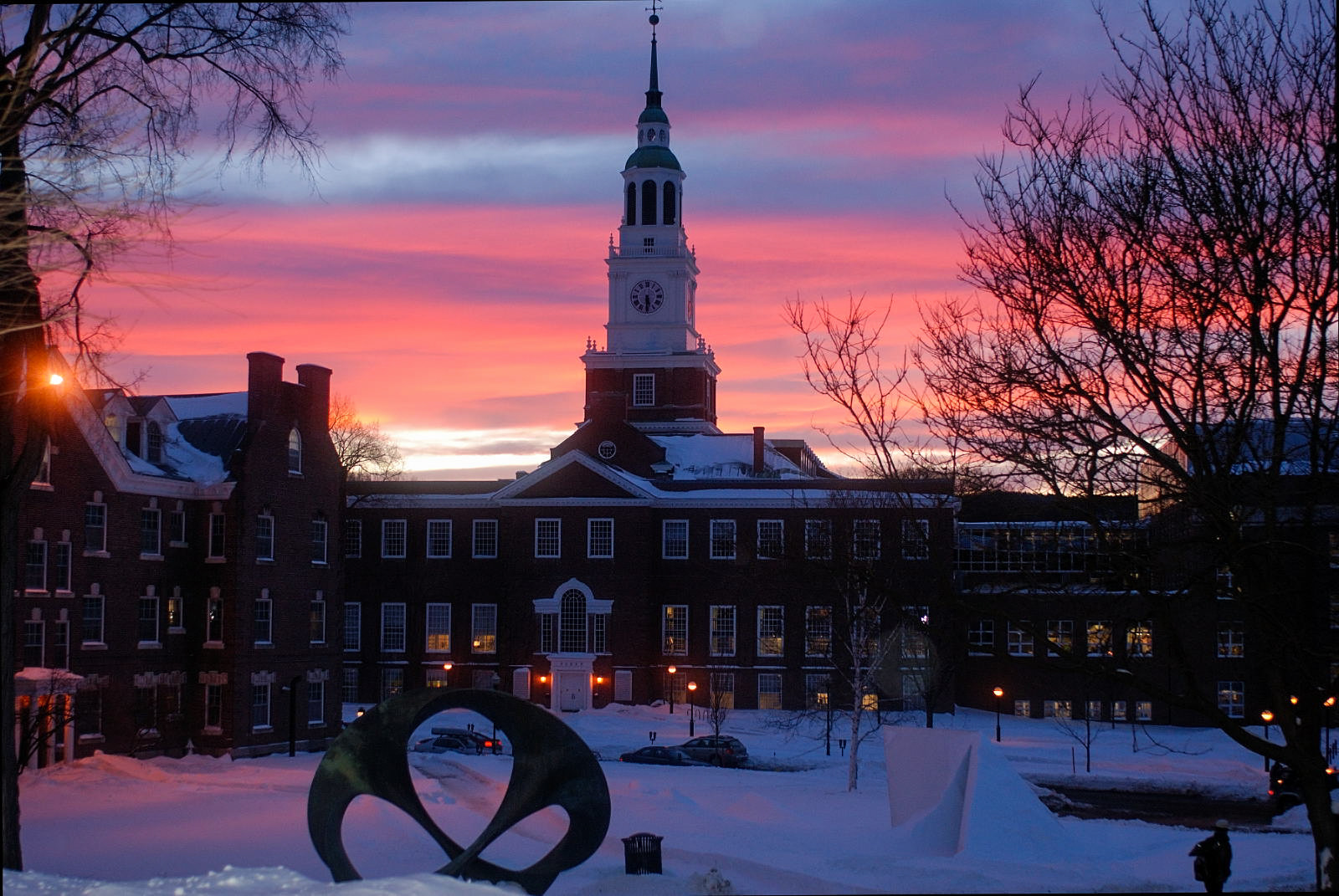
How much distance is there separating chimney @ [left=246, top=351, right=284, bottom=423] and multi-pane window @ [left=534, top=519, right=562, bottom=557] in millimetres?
18590

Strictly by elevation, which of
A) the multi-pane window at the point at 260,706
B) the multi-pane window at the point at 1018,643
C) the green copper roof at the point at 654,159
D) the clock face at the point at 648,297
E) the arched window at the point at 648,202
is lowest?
the multi-pane window at the point at 260,706

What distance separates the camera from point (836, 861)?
882 inches

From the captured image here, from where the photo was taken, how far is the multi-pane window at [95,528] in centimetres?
4153

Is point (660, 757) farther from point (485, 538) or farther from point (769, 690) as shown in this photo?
point (485, 538)

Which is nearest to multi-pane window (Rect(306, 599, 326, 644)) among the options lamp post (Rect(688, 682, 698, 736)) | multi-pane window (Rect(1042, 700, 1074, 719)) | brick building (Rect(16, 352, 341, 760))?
brick building (Rect(16, 352, 341, 760))

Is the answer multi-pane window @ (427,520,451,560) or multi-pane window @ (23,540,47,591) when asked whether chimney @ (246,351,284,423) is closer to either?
multi-pane window @ (23,540,47,591)

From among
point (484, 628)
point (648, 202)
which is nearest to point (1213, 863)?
point (484, 628)

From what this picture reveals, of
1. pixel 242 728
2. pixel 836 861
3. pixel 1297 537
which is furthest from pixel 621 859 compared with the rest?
pixel 242 728

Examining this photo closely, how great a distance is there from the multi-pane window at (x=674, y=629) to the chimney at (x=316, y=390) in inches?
794

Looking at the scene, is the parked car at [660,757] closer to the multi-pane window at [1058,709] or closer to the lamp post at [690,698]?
the lamp post at [690,698]

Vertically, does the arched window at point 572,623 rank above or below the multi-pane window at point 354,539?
below

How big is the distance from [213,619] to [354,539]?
20.8 metres

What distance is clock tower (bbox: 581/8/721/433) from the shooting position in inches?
3430

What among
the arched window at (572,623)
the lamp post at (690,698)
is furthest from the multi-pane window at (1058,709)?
the arched window at (572,623)
